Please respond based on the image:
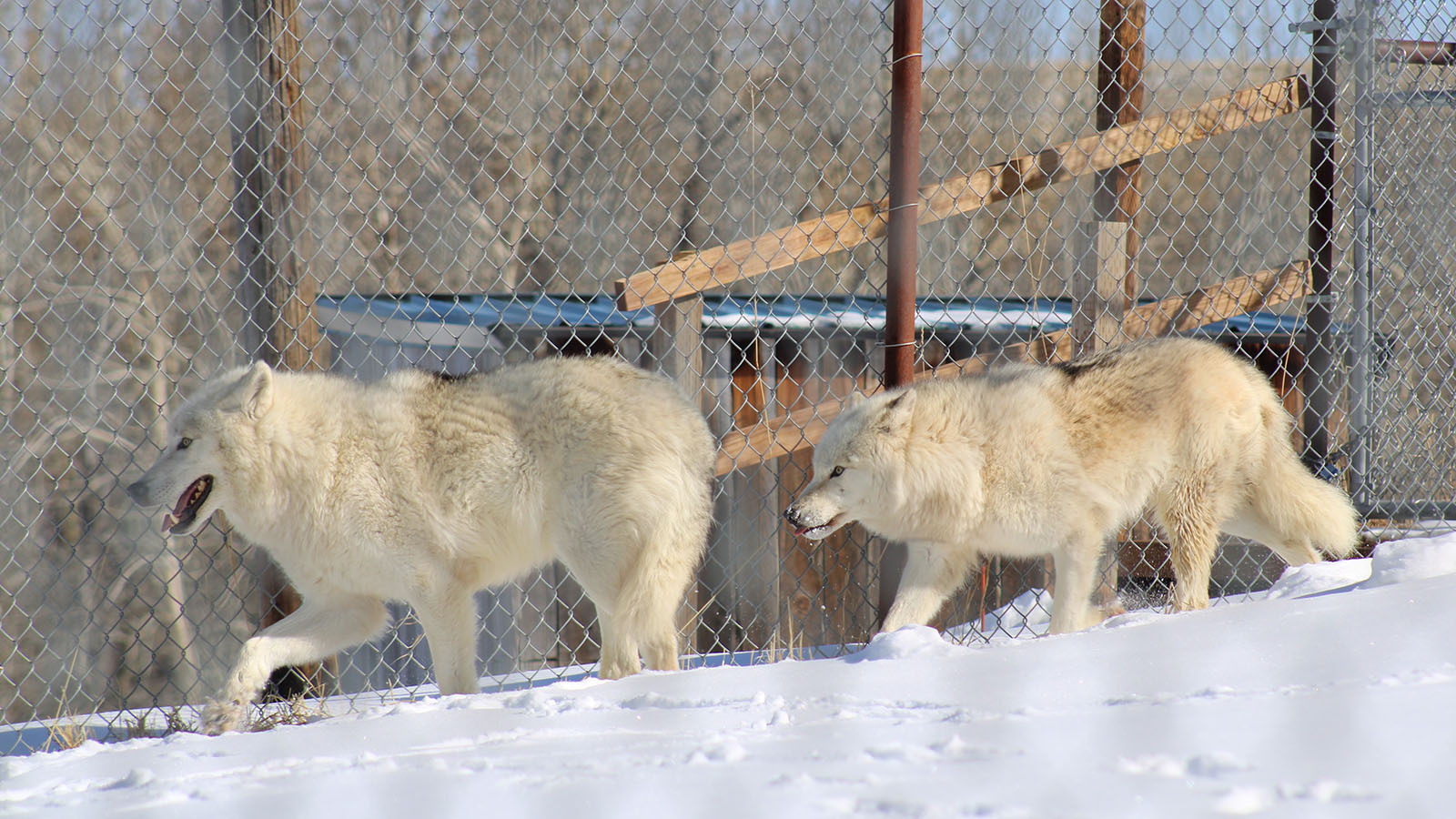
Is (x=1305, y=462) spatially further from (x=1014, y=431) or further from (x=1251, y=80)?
(x=1251, y=80)

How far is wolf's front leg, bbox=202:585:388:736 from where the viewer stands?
329 cm

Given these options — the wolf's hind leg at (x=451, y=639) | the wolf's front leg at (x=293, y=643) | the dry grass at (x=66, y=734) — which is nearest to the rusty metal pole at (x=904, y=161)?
the wolf's hind leg at (x=451, y=639)

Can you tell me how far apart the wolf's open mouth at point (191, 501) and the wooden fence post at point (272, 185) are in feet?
2.14

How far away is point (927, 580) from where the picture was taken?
4281 mm

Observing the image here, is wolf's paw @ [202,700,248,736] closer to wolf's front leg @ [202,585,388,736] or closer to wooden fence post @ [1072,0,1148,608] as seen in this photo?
wolf's front leg @ [202,585,388,736]

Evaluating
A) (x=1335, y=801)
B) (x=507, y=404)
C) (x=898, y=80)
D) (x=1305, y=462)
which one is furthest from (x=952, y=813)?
(x=1305, y=462)

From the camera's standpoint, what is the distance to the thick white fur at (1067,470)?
4.09 meters

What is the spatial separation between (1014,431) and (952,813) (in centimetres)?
263

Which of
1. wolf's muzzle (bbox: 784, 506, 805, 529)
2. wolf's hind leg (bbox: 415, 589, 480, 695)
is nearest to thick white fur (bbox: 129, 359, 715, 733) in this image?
wolf's hind leg (bbox: 415, 589, 480, 695)

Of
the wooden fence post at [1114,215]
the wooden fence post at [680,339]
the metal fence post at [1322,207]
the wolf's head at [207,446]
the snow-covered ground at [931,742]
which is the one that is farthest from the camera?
the metal fence post at [1322,207]

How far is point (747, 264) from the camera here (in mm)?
4375

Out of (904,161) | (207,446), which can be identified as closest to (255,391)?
(207,446)

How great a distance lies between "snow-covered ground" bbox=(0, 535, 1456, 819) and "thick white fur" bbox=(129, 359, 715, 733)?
0.64 meters

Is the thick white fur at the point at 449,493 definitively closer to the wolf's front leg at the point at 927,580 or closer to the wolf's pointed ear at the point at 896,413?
the wolf's pointed ear at the point at 896,413
